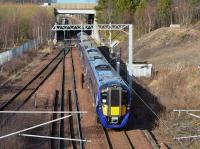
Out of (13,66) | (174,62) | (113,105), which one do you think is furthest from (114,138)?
(13,66)

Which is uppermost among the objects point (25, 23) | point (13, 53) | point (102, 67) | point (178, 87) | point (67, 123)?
point (25, 23)

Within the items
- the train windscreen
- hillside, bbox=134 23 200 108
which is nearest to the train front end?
the train windscreen

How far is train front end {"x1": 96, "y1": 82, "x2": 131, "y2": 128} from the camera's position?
21.6 m

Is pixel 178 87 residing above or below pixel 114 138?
above

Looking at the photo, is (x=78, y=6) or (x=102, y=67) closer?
(x=102, y=67)

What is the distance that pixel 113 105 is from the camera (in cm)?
2161

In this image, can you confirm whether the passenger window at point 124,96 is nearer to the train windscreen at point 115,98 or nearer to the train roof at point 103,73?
the train windscreen at point 115,98

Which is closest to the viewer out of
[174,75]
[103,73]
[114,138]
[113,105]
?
[114,138]

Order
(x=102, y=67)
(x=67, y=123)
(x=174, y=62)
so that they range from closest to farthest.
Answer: (x=67, y=123), (x=102, y=67), (x=174, y=62)

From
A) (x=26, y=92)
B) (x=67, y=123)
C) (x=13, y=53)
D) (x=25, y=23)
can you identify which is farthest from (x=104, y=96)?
(x=25, y=23)

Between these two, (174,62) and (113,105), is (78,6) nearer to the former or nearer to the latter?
(174,62)

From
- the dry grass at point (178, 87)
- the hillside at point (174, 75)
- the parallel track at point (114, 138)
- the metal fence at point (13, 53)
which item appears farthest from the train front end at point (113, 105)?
the metal fence at point (13, 53)

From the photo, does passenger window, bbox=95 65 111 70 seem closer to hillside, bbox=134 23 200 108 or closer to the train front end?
hillside, bbox=134 23 200 108

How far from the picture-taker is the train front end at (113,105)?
21578mm
